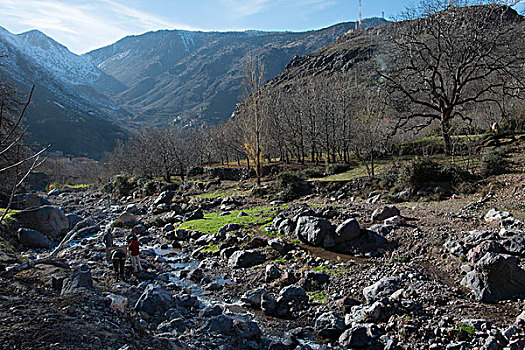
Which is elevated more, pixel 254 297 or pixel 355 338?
pixel 355 338

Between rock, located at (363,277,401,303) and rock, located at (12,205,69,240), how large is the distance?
833 inches

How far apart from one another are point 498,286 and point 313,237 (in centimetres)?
665

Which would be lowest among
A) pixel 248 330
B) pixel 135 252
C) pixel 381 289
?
pixel 248 330

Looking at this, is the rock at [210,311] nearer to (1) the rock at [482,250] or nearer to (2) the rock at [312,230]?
(2) the rock at [312,230]

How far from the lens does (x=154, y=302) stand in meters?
9.93

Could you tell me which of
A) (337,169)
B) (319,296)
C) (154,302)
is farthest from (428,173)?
(154,302)

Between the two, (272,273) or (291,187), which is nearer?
(272,273)

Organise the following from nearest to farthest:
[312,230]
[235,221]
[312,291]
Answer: [312,291] → [312,230] → [235,221]

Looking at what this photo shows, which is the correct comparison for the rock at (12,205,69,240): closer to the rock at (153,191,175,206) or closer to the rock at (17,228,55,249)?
the rock at (17,228,55,249)

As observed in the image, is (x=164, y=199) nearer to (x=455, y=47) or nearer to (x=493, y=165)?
(x=493, y=165)

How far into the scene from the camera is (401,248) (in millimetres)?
11734

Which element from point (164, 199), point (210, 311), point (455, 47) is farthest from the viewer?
point (164, 199)

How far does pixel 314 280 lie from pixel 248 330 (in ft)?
10.7

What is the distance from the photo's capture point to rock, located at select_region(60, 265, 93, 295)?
29.5ft
